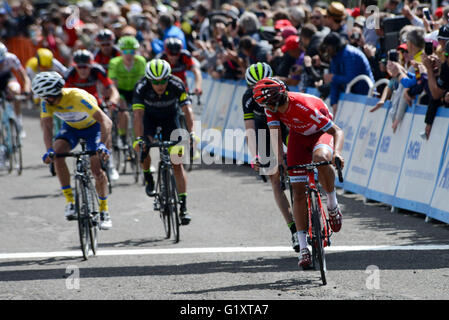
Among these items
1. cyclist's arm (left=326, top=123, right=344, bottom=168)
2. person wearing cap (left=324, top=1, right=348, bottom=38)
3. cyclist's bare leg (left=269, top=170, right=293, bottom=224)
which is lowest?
cyclist's bare leg (left=269, top=170, right=293, bottom=224)

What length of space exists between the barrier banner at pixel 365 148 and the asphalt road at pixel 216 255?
0.88 feet

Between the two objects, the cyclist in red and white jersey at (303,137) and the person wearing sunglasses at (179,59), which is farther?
the person wearing sunglasses at (179,59)

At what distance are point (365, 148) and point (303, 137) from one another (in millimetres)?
4463

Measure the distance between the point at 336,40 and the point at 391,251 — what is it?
15.3 ft

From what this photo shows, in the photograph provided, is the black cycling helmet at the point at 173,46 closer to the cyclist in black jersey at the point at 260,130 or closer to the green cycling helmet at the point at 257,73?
the cyclist in black jersey at the point at 260,130

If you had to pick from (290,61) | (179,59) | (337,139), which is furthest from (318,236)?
(179,59)

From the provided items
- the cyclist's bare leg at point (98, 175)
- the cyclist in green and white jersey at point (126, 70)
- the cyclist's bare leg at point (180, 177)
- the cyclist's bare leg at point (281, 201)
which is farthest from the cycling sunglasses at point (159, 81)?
the cyclist in green and white jersey at point (126, 70)

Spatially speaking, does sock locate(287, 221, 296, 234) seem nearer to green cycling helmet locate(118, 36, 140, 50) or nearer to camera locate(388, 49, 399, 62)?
camera locate(388, 49, 399, 62)

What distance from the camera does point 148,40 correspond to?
22.3m

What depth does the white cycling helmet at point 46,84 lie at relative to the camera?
10.4 m

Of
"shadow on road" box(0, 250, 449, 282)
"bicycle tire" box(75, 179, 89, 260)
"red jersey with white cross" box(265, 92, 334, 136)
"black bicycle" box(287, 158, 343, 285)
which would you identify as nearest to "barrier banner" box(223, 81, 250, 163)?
"bicycle tire" box(75, 179, 89, 260)

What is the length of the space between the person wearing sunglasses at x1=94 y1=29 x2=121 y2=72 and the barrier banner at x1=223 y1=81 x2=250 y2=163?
253cm

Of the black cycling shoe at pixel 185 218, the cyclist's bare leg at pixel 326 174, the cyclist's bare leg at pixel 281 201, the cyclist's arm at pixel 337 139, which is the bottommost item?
the black cycling shoe at pixel 185 218

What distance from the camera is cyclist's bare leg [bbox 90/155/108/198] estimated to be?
11.1 meters
